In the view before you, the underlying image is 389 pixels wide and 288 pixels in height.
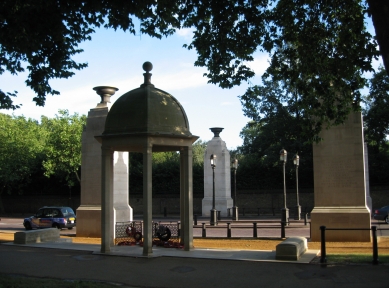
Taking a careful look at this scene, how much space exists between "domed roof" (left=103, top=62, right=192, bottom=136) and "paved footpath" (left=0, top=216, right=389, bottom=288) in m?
4.01

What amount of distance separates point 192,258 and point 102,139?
16.4 ft

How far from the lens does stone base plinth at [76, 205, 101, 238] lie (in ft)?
72.8

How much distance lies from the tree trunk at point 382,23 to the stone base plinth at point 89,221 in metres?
16.7

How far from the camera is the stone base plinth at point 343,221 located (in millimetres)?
17578

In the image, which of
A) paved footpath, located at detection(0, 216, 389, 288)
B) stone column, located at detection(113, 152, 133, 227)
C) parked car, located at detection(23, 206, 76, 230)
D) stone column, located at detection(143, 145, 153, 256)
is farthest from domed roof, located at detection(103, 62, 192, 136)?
parked car, located at detection(23, 206, 76, 230)

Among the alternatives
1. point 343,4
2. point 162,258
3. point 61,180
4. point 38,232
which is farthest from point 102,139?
point 61,180

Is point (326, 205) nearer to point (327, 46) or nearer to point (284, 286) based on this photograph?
point (327, 46)

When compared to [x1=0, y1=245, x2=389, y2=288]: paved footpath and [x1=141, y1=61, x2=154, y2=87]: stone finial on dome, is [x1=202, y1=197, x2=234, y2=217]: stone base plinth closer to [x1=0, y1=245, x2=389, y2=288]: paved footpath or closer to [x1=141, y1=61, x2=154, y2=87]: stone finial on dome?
[x1=141, y1=61, x2=154, y2=87]: stone finial on dome

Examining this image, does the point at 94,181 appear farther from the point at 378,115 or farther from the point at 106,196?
the point at 378,115

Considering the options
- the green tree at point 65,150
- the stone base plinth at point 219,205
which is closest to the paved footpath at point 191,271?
the stone base plinth at point 219,205

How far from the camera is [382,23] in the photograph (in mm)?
8031

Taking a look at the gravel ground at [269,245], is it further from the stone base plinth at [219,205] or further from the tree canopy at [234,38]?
the stone base plinth at [219,205]

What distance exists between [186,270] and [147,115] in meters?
5.23

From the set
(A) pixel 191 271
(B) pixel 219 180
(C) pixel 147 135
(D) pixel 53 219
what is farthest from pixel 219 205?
(A) pixel 191 271
